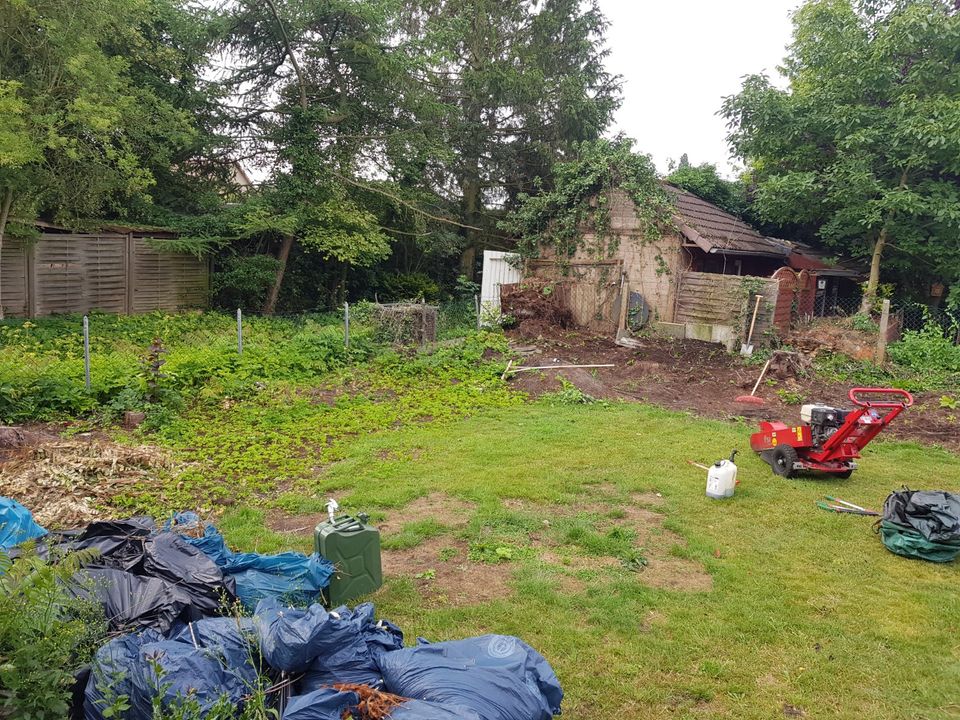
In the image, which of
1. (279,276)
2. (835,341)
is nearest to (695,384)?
(835,341)

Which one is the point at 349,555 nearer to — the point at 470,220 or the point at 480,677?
the point at 480,677

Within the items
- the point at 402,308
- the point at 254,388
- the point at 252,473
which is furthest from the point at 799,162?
the point at 252,473

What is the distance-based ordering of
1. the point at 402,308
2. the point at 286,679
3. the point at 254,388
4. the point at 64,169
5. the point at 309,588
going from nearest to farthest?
the point at 286,679 < the point at 309,588 < the point at 254,388 < the point at 64,169 < the point at 402,308

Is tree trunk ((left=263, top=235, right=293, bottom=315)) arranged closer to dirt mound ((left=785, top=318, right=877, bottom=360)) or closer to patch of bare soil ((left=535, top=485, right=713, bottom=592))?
dirt mound ((left=785, top=318, right=877, bottom=360))

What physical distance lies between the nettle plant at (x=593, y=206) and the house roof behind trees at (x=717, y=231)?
64 cm

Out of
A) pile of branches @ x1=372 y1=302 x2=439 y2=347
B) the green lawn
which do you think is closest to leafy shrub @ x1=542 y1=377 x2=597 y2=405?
the green lawn

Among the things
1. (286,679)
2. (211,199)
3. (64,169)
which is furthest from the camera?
(211,199)

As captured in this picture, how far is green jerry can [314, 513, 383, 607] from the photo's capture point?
4250mm

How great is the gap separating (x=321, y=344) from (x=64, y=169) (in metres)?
5.35

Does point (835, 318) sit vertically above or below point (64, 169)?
below

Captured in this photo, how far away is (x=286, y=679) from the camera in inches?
119

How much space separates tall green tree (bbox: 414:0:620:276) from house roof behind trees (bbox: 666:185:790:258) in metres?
4.32

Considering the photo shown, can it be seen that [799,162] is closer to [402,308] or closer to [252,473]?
[402,308]

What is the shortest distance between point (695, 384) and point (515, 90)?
1058cm
